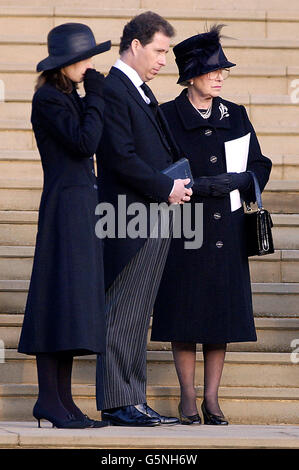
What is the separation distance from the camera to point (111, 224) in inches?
243

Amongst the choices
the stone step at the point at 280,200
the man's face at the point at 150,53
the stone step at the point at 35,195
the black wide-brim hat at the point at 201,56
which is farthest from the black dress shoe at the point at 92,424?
the stone step at the point at 280,200

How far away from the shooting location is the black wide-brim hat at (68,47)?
581 centimetres

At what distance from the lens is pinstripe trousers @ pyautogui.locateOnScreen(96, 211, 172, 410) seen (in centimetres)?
609

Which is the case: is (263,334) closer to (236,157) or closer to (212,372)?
(212,372)

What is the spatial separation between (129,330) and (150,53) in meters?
1.34

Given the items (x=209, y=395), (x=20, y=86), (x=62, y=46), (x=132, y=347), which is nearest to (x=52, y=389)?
(x=132, y=347)

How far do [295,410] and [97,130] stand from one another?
2163 mm

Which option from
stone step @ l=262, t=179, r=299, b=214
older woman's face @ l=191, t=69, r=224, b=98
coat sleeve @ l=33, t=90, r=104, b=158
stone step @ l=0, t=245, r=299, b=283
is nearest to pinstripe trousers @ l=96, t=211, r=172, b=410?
coat sleeve @ l=33, t=90, r=104, b=158

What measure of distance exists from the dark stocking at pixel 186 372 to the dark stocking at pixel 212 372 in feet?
0.22

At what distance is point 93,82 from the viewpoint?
229 inches

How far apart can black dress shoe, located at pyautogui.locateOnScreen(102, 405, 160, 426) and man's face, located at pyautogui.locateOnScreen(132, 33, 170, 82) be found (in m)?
1.64

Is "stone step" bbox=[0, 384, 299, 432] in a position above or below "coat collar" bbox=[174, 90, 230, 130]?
below

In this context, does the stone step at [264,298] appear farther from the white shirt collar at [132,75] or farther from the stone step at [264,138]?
the white shirt collar at [132,75]

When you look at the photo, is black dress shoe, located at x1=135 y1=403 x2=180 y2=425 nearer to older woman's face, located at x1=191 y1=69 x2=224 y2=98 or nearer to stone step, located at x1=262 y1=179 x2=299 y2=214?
older woman's face, located at x1=191 y1=69 x2=224 y2=98
